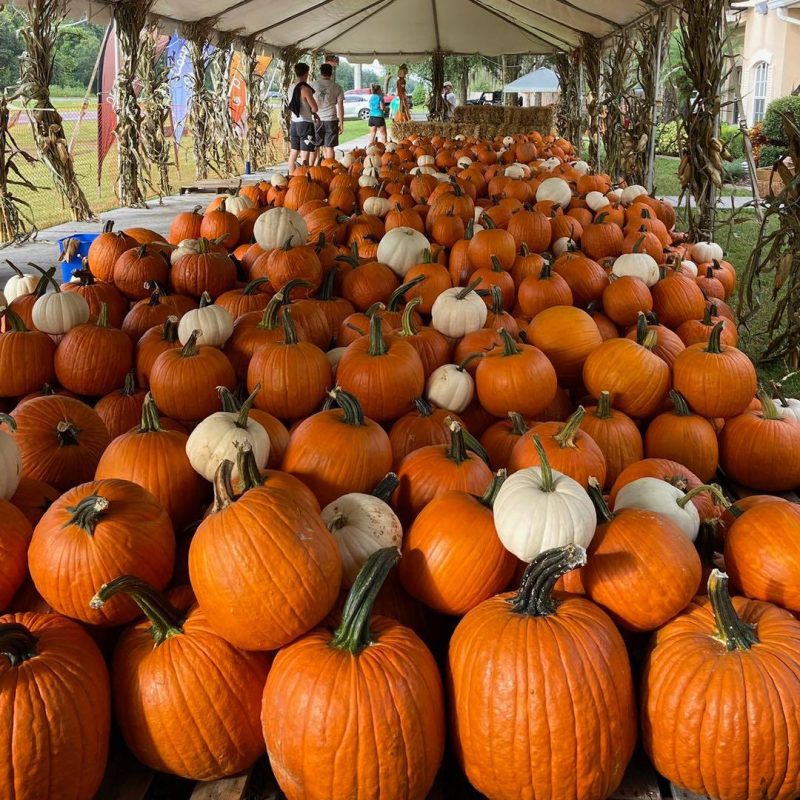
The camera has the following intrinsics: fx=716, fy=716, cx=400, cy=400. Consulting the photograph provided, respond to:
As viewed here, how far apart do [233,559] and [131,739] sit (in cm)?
40

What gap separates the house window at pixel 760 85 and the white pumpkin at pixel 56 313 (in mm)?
21674

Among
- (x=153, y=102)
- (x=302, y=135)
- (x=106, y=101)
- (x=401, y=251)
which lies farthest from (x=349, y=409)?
(x=153, y=102)

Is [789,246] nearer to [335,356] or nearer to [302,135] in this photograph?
[335,356]

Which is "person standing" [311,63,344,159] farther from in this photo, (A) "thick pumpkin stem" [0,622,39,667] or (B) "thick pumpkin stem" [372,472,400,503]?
(A) "thick pumpkin stem" [0,622,39,667]

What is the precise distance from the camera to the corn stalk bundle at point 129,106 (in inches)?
345

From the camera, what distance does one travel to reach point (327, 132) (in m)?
10.8

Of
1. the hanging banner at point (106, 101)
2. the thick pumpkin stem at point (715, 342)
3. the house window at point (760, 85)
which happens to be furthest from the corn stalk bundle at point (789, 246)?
the house window at point (760, 85)

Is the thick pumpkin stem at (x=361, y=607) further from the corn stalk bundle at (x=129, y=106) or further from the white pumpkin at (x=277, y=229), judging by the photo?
the corn stalk bundle at (x=129, y=106)

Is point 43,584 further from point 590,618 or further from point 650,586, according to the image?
point 650,586

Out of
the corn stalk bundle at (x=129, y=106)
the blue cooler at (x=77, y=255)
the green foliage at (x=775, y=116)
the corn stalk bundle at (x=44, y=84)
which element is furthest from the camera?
the green foliage at (x=775, y=116)

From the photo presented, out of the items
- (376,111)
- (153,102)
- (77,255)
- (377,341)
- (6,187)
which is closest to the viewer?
(377,341)

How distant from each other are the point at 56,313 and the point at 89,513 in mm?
1504

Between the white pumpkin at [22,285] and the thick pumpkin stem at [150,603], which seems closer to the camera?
the thick pumpkin stem at [150,603]

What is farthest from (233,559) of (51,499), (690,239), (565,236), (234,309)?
(690,239)
